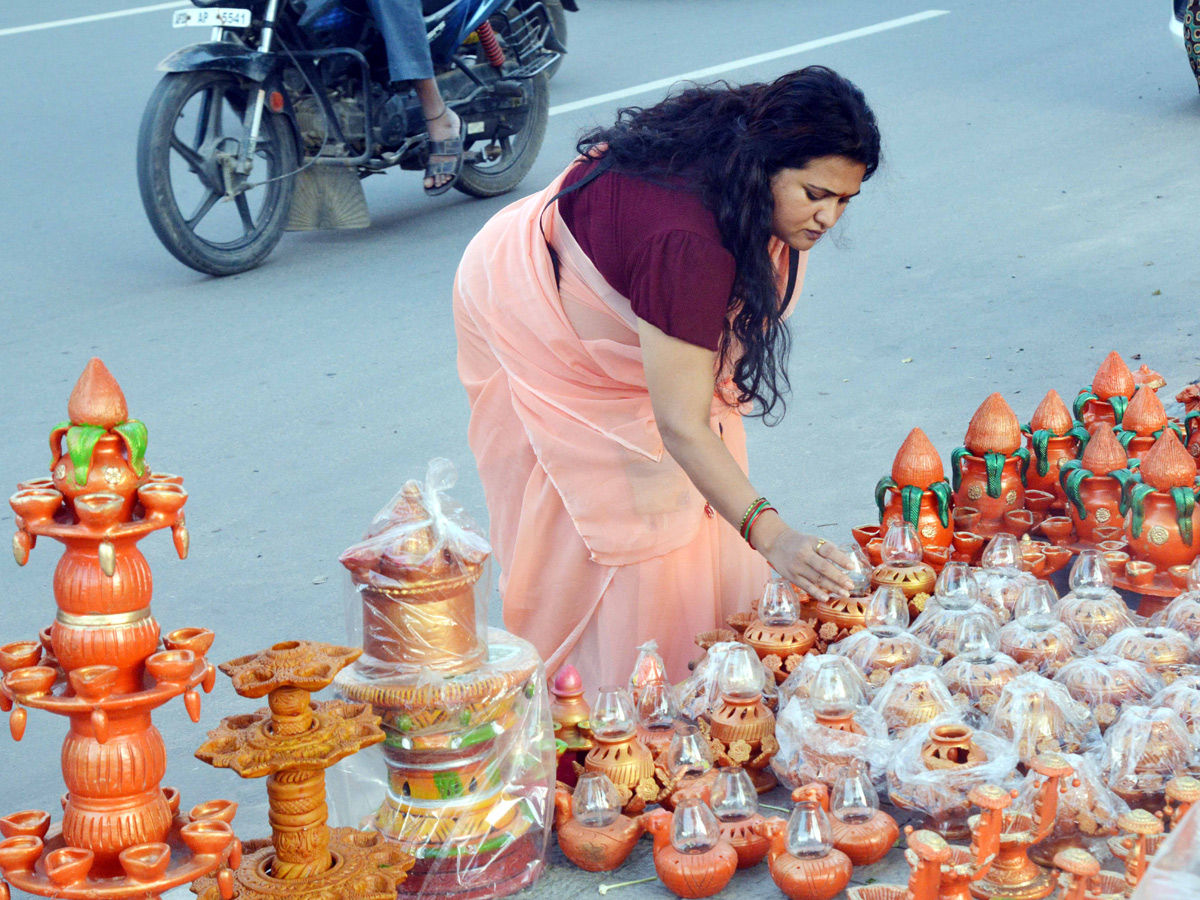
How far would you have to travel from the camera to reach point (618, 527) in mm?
2297

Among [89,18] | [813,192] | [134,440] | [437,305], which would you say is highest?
[89,18]

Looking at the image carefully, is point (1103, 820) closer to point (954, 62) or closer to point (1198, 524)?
point (1198, 524)

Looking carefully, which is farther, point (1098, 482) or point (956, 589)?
point (1098, 482)

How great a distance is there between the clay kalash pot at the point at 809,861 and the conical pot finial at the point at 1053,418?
129 centimetres

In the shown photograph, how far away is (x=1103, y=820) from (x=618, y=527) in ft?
3.14

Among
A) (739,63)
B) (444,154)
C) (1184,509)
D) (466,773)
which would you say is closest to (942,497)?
(1184,509)

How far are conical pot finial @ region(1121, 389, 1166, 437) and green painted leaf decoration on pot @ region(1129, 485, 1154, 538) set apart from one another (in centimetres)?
35

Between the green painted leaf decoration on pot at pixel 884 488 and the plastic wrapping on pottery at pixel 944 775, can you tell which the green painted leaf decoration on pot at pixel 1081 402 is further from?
the plastic wrapping on pottery at pixel 944 775

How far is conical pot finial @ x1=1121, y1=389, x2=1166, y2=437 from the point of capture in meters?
2.57

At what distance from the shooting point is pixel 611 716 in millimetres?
1729

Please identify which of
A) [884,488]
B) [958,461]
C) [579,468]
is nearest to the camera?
[579,468]

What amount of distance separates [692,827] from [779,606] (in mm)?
497

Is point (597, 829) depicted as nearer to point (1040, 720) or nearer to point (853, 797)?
point (853, 797)

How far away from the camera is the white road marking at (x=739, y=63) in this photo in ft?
23.2
